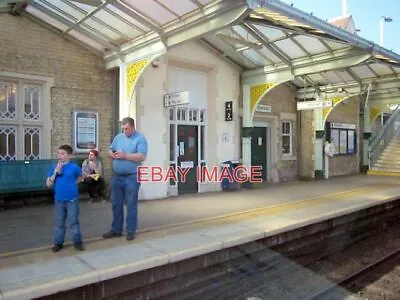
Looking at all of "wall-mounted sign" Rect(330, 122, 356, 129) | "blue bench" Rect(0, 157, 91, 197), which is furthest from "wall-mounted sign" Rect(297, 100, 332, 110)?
"blue bench" Rect(0, 157, 91, 197)

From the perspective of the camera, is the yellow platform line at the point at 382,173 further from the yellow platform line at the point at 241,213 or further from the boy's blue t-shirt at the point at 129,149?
the boy's blue t-shirt at the point at 129,149

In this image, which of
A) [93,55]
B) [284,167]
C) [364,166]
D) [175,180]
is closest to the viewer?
[93,55]

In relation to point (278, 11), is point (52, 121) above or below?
below

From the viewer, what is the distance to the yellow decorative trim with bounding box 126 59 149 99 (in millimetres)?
8016

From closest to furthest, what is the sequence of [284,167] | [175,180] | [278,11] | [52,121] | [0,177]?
1. [278,11]
2. [0,177]
3. [52,121]
4. [175,180]
5. [284,167]

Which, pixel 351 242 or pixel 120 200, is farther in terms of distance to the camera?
pixel 351 242

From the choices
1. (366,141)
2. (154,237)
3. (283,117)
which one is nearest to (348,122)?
(366,141)

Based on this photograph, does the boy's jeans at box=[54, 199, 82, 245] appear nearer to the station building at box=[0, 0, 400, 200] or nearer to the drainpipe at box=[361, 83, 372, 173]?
the station building at box=[0, 0, 400, 200]

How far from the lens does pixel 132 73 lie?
8.21m

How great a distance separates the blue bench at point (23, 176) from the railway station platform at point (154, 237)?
43 centimetres

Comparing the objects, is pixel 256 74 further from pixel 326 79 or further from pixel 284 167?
pixel 284 167

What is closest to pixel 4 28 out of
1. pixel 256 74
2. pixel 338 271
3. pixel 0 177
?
pixel 0 177

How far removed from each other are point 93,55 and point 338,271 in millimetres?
7037

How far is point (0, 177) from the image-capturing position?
24.3ft
